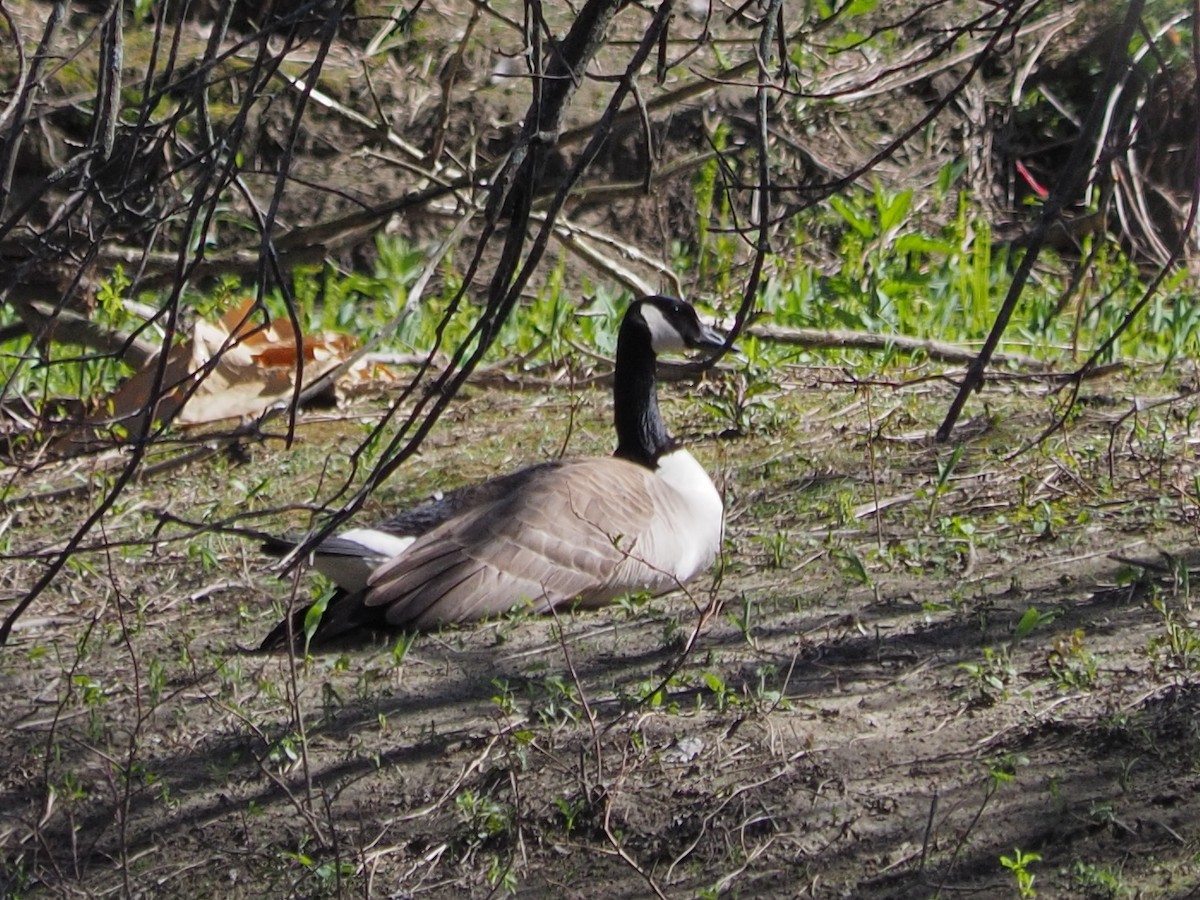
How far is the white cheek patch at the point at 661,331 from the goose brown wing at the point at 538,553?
31.4 inches

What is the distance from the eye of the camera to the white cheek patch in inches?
246

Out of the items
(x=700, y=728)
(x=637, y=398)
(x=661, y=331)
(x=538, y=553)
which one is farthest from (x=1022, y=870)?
(x=661, y=331)

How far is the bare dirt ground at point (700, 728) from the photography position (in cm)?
343

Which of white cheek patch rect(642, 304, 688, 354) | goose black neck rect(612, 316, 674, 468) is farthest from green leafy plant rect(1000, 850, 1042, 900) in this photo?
white cheek patch rect(642, 304, 688, 354)

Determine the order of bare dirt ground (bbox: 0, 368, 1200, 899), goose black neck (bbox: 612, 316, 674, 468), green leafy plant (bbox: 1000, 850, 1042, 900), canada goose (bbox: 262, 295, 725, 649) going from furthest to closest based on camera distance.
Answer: goose black neck (bbox: 612, 316, 674, 468)
canada goose (bbox: 262, 295, 725, 649)
bare dirt ground (bbox: 0, 368, 1200, 899)
green leafy plant (bbox: 1000, 850, 1042, 900)

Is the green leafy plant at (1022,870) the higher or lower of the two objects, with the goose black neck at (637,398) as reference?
lower

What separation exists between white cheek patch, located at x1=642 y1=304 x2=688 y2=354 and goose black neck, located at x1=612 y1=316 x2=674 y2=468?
0.03 meters

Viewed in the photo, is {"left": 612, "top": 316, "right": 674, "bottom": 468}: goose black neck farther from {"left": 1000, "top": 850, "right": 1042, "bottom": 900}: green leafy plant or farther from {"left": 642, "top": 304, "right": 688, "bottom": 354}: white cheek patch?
{"left": 1000, "top": 850, "right": 1042, "bottom": 900}: green leafy plant

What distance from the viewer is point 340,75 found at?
33.5ft

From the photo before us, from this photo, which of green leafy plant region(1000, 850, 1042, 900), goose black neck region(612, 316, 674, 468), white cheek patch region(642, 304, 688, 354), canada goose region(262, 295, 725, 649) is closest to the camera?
green leafy plant region(1000, 850, 1042, 900)

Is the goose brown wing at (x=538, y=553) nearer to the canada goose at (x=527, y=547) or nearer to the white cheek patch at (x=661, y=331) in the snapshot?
the canada goose at (x=527, y=547)

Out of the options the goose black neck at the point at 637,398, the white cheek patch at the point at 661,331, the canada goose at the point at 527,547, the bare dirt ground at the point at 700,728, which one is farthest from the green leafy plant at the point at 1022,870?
the white cheek patch at the point at 661,331

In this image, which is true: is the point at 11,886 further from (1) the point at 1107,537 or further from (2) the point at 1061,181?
(1) the point at 1107,537

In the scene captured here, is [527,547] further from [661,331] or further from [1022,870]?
[1022,870]
